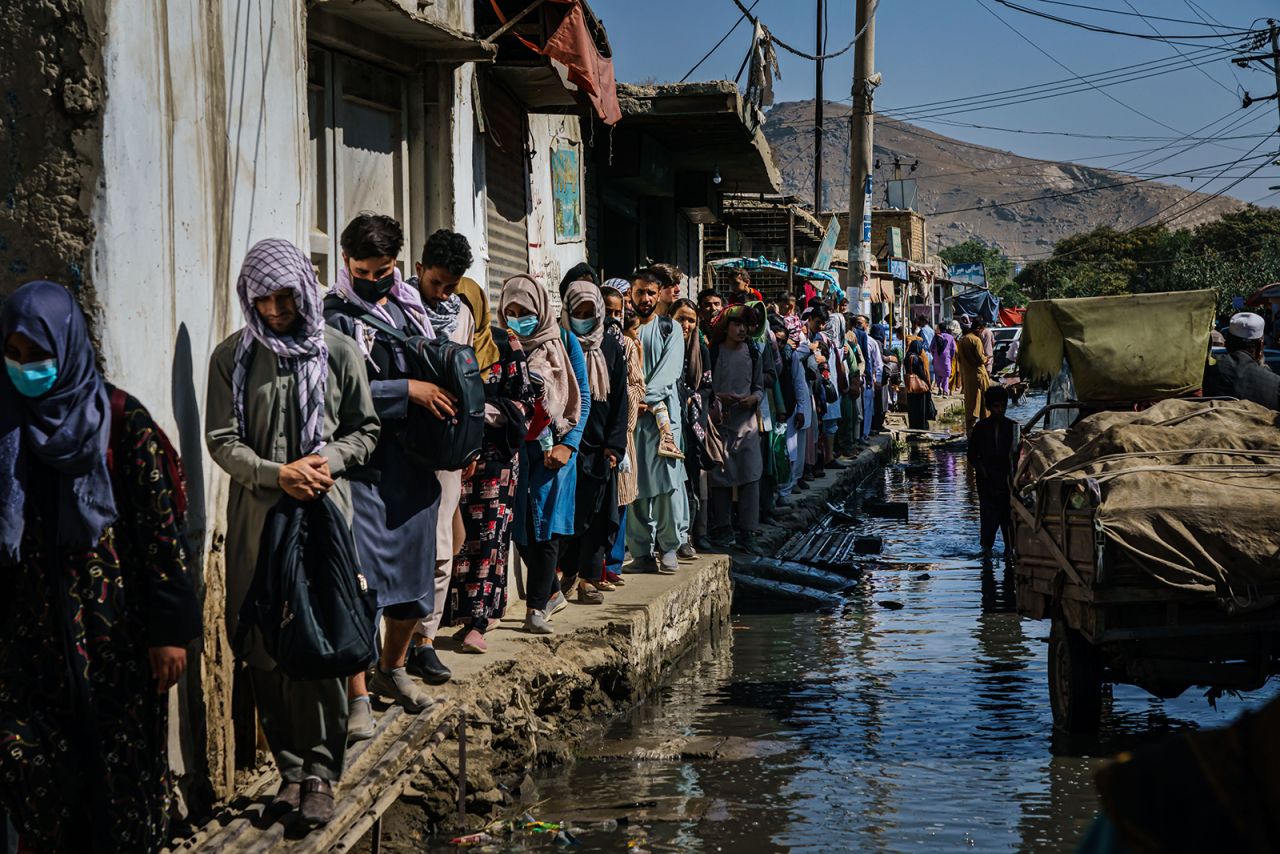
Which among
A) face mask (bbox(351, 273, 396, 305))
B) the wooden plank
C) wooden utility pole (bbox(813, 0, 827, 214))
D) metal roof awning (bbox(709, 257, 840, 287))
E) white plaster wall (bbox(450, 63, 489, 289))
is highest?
wooden utility pole (bbox(813, 0, 827, 214))

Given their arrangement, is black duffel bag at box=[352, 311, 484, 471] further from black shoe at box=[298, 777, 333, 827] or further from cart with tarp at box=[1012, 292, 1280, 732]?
cart with tarp at box=[1012, 292, 1280, 732]

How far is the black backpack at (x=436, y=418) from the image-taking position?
5.68 meters

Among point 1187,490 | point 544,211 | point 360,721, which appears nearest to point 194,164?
point 360,721

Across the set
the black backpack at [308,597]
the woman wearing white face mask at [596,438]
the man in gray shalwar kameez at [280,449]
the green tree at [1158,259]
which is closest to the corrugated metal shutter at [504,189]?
the woman wearing white face mask at [596,438]

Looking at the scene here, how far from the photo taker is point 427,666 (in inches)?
247

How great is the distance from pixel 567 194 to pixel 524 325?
4513 mm

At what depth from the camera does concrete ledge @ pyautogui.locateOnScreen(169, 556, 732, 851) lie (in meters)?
4.71

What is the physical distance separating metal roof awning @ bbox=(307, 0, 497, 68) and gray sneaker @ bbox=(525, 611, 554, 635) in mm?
2904

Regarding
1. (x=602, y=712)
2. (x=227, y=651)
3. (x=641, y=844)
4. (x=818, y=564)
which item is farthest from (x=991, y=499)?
(x=227, y=651)

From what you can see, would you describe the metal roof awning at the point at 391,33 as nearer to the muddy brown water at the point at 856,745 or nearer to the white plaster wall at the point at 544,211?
the white plaster wall at the point at 544,211

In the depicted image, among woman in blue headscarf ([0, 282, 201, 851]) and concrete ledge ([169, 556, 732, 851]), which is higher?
→ woman in blue headscarf ([0, 282, 201, 851])

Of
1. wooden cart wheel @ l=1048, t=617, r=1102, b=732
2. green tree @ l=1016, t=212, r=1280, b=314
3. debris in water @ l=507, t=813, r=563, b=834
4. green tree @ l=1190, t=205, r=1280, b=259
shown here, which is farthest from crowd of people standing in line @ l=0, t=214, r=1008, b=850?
green tree @ l=1190, t=205, r=1280, b=259

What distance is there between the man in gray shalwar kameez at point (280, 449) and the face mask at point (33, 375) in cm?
81

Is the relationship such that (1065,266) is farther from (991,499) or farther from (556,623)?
(556,623)
